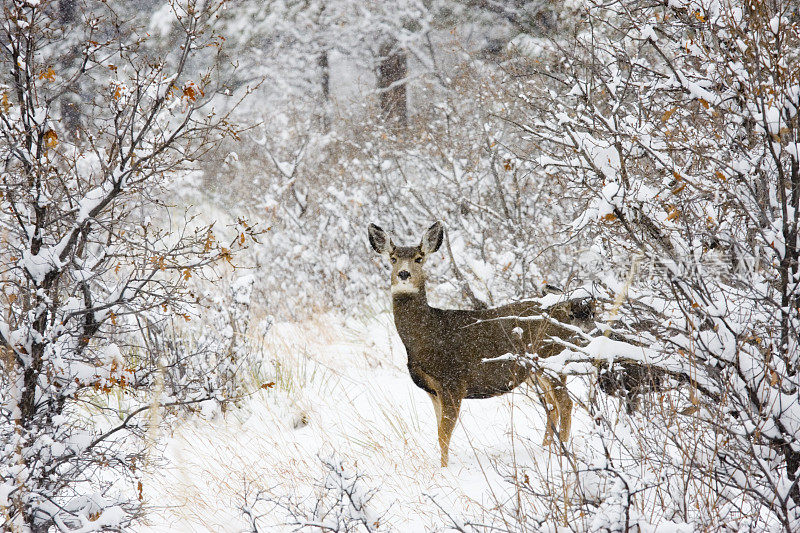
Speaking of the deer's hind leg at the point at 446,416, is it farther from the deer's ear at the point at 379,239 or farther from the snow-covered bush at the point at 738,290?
the snow-covered bush at the point at 738,290

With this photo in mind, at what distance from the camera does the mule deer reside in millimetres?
4875

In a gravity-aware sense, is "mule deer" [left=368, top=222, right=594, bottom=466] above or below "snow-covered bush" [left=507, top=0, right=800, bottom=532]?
above

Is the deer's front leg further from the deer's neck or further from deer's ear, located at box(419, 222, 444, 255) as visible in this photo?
deer's ear, located at box(419, 222, 444, 255)

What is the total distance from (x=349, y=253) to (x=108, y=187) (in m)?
8.65

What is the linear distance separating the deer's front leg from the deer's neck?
47cm

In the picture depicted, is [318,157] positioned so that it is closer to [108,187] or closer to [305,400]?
[305,400]

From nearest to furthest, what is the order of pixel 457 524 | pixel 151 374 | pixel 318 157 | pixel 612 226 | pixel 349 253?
pixel 457 524, pixel 612 226, pixel 151 374, pixel 349 253, pixel 318 157

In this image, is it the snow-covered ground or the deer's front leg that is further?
the deer's front leg

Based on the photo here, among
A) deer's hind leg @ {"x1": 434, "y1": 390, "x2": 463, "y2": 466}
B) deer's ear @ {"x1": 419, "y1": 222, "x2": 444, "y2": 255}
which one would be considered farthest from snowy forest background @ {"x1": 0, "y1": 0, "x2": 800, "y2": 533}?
deer's ear @ {"x1": 419, "y1": 222, "x2": 444, "y2": 255}

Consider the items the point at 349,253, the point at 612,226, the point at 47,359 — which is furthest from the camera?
the point at 349,253

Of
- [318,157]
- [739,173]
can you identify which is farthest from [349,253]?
[739,173]

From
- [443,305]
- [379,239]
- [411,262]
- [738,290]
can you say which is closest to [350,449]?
[411,262]

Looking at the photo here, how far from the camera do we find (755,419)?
2619 mm

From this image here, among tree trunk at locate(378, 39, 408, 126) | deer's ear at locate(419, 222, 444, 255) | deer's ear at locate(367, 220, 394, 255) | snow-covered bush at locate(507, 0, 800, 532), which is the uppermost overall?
tree trunk at locate(378, 39, 408, 126)
